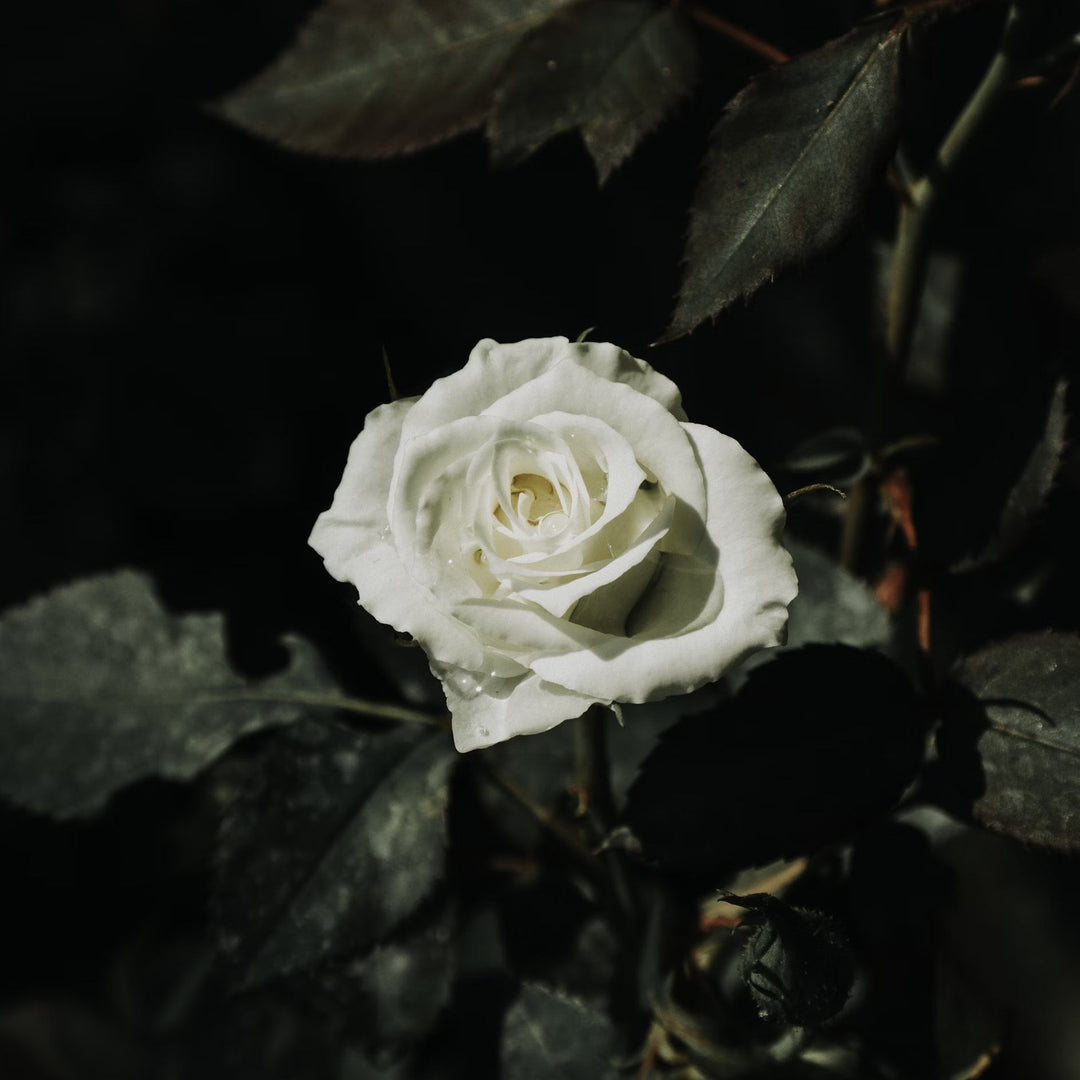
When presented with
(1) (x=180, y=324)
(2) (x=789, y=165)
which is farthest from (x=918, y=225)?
(1) (x=180, y=324)

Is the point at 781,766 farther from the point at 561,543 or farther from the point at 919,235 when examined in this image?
the point at 919,235

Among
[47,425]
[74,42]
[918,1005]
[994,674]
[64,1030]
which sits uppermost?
[74,42]

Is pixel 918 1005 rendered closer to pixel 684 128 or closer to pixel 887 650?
pixel 887 650

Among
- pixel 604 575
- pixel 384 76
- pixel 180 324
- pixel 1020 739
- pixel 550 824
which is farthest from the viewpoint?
pixel 180 324

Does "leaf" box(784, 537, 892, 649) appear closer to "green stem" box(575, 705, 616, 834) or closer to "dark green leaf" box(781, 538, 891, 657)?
"dark green leaf" box(781, 538, 891, 657)

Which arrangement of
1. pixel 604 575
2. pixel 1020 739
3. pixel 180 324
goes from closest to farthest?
pixel 604 575 < pixel 1020 739 < pixel 180 324

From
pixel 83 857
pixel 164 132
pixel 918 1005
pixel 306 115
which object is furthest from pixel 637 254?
pixel 83 857
